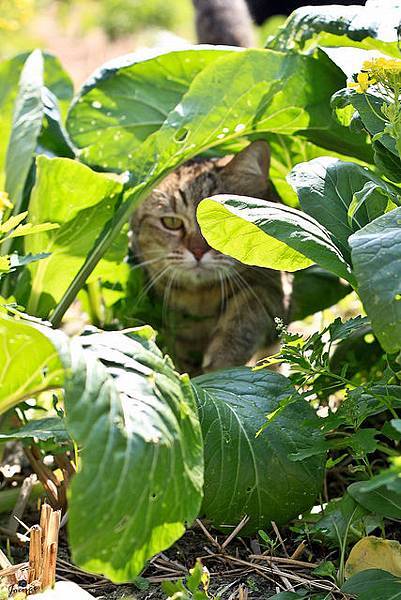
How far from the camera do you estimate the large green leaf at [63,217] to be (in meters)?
1.96

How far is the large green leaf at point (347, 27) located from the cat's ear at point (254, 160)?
0.86ft

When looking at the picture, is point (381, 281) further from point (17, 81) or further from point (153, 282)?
point (17, 81)

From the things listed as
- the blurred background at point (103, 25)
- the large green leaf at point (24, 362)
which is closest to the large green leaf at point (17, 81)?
the large green leaf at point (24, 362)

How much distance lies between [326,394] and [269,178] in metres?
0.80

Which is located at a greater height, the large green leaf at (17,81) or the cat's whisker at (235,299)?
the large green leaf at (17,81)

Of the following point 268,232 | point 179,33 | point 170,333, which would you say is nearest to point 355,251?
point 268,232

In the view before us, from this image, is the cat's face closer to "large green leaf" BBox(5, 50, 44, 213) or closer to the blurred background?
"large green leaf" BBox(5, 50, 44, 213)

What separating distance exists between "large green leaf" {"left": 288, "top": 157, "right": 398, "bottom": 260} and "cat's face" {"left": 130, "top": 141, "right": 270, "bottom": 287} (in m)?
0.69

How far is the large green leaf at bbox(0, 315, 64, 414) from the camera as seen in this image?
49.8 inches

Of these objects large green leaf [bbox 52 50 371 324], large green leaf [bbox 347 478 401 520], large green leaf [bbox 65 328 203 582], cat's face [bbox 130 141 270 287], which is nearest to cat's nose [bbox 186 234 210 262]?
cat's face [bbox 130 141 270 287]

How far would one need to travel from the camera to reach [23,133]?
7.14 ft

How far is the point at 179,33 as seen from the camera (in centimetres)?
682

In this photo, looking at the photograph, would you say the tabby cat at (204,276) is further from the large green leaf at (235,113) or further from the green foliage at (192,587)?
the green foliage at (192,587)

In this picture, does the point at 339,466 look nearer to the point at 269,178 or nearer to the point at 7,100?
the point at 269,178
